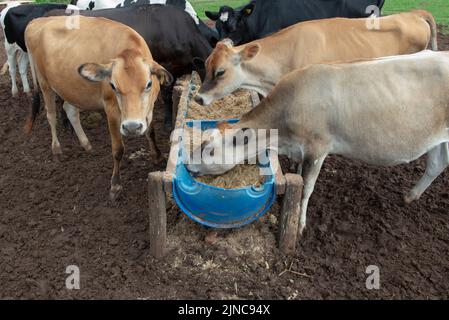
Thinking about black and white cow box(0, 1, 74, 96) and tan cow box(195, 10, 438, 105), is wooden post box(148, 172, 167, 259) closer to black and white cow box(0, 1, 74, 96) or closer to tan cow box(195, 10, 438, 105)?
tan cow box(195, 10, 438, 105)

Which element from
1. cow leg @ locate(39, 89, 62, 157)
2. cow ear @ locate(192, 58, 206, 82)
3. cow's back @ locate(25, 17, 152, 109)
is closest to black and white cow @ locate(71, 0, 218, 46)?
cow ear @ locate(192, 58, 206, 82)

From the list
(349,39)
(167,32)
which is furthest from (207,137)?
(167,32)

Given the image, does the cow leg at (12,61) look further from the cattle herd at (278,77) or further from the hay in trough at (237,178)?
the hay in trough at (237,178)

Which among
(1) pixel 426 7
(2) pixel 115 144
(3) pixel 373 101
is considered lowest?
(1) pixel 426 7

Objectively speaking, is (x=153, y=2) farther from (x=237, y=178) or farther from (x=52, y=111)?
(x=237, y=178)

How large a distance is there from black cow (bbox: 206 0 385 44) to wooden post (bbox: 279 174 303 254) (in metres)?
4.15

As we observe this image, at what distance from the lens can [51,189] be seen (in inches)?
185

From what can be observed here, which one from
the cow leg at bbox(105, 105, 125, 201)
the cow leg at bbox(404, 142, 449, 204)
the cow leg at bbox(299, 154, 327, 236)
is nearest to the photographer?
the cow leg at bbox(299, 154, 327, 236)

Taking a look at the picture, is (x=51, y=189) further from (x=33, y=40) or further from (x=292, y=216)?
(x=292, y=216)

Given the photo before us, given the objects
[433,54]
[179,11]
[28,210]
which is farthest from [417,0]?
[28,210]

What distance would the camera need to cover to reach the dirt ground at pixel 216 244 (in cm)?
341

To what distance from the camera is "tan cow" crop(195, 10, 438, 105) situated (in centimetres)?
466

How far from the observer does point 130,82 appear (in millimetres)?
3689

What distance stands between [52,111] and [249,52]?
2552mm
